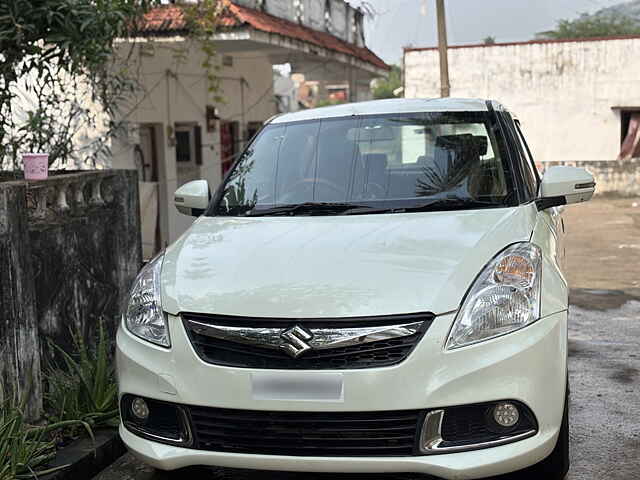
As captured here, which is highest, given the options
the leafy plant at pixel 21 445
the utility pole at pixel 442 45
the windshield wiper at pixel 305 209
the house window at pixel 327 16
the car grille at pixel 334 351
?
the house window at pixel 327 16

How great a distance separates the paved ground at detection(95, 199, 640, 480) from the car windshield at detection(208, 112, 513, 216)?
1289 mm

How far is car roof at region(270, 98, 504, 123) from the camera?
480cm

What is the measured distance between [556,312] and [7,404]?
254 cm

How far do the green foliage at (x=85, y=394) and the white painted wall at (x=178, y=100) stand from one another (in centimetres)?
677

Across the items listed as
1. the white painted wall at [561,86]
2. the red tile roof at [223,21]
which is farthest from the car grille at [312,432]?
the white painted wall at [561,86]

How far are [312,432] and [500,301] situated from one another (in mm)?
854

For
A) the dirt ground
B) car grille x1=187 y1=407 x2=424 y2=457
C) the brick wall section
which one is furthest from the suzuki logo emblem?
the brick wall section

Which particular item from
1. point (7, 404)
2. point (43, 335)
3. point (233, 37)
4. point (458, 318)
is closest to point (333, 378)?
point (458, 318)

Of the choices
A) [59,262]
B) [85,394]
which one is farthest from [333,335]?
[59,262]

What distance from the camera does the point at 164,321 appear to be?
11.2 feet

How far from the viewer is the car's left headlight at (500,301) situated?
124 inches

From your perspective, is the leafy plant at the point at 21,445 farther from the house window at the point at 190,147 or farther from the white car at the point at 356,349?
the house window at the point at 190,147

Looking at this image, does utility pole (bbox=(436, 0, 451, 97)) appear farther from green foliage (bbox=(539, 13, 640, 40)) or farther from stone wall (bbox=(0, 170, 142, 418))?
green foliage (bbox=(539, 13, 640, 40))

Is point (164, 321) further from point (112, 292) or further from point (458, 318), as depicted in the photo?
point (112, 292)
